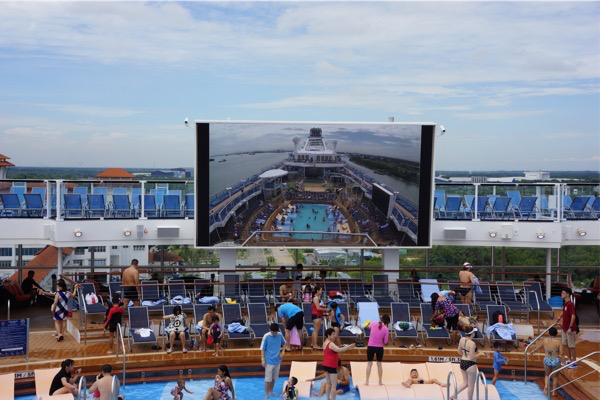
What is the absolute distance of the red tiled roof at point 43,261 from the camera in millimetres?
20188

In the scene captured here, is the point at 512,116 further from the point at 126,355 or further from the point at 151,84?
the point at 126,355

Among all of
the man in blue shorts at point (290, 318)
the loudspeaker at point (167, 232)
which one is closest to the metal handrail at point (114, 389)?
the man in blue shorts at point (290, 318)

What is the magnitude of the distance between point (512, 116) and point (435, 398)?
282 ft

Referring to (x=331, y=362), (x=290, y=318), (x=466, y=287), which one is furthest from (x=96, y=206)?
(x=466, y=287)

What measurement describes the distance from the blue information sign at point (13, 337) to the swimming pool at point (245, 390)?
111 centimetres

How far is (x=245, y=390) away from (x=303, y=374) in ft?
3.56

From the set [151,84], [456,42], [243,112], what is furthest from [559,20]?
[151,84]

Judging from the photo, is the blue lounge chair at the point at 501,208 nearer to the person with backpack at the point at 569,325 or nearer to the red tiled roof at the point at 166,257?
the person with backpack at the point at 569,325

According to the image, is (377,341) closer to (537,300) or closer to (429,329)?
(429,329)

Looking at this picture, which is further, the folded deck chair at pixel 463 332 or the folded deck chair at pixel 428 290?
the folded deck chair at pixel 428 290

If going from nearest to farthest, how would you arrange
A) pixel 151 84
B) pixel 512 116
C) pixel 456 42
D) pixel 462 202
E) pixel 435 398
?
pixel 435 398, pixel 462 202, pixel 456 42, pixel 512 116, pixel 151 84

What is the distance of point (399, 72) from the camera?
90000 millimetres

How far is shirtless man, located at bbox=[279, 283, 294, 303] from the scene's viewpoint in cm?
1656

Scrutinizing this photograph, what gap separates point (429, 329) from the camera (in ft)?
48.6
